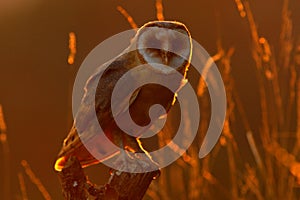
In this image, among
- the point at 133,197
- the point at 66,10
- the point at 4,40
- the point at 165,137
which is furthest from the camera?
the point at 66,10

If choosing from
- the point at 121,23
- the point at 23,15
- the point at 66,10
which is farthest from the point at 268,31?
the point at 23,15

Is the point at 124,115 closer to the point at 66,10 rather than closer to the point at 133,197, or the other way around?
the point at 133,197

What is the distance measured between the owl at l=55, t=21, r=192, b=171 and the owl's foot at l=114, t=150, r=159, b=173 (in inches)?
0.6

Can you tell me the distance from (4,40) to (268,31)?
229cm

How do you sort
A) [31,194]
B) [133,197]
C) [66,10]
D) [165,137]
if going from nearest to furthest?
[133,197], [165,137], [31,194], [66,10]

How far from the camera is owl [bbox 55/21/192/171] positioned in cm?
170

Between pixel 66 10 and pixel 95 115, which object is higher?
pixel 95 115

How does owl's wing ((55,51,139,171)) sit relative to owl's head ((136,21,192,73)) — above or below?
below

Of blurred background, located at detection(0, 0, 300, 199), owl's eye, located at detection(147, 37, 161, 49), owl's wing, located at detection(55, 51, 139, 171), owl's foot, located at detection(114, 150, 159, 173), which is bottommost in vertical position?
blurred background, located at detection(0, 0, 300, 199)

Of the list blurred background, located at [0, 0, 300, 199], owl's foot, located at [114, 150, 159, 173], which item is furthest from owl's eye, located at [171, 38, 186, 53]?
blurred background, located at [0, 0, 300, 199]

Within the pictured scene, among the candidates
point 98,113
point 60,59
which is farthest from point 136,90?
point 60,59

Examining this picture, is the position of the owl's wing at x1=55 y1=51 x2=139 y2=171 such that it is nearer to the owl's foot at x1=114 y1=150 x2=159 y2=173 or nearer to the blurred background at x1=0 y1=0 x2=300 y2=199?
the owl's foot at x1=114 y1=150 x2=159 y2=173

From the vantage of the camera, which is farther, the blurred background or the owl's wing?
the blurred background

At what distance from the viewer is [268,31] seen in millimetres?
5824
